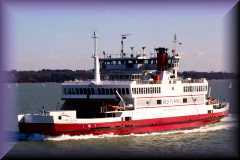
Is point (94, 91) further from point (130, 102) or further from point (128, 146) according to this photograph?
point (128, 146)

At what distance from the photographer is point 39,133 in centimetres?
1648

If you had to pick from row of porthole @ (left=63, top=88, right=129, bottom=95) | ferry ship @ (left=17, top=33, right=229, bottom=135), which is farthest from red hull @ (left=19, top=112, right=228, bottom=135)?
row of porthole @ (left=63, top=88, right=129, bottom=95)

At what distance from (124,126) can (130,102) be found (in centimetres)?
105

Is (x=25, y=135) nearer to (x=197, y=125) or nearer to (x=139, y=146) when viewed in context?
(x=139, y=146)

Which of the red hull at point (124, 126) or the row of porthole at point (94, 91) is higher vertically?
the row of porthole at point (94, 91)

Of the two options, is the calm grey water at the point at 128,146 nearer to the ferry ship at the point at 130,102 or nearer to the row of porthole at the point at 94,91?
the ferry ship at the point at 130,102

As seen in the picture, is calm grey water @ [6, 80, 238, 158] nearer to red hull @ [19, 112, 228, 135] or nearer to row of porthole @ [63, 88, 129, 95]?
red hull @ [19, 112, 228, 135]

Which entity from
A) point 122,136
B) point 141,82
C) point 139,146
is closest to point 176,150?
point 139,146


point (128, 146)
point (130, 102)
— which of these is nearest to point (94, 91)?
point (130, 102)

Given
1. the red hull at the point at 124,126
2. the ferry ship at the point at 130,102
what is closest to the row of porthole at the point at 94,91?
the ferry ship at the point at 130,102

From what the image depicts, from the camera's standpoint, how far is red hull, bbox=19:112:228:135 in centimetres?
1639

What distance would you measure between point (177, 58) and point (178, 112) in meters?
2.37

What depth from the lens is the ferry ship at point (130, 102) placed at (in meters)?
16.6

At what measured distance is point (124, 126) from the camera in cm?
1766
